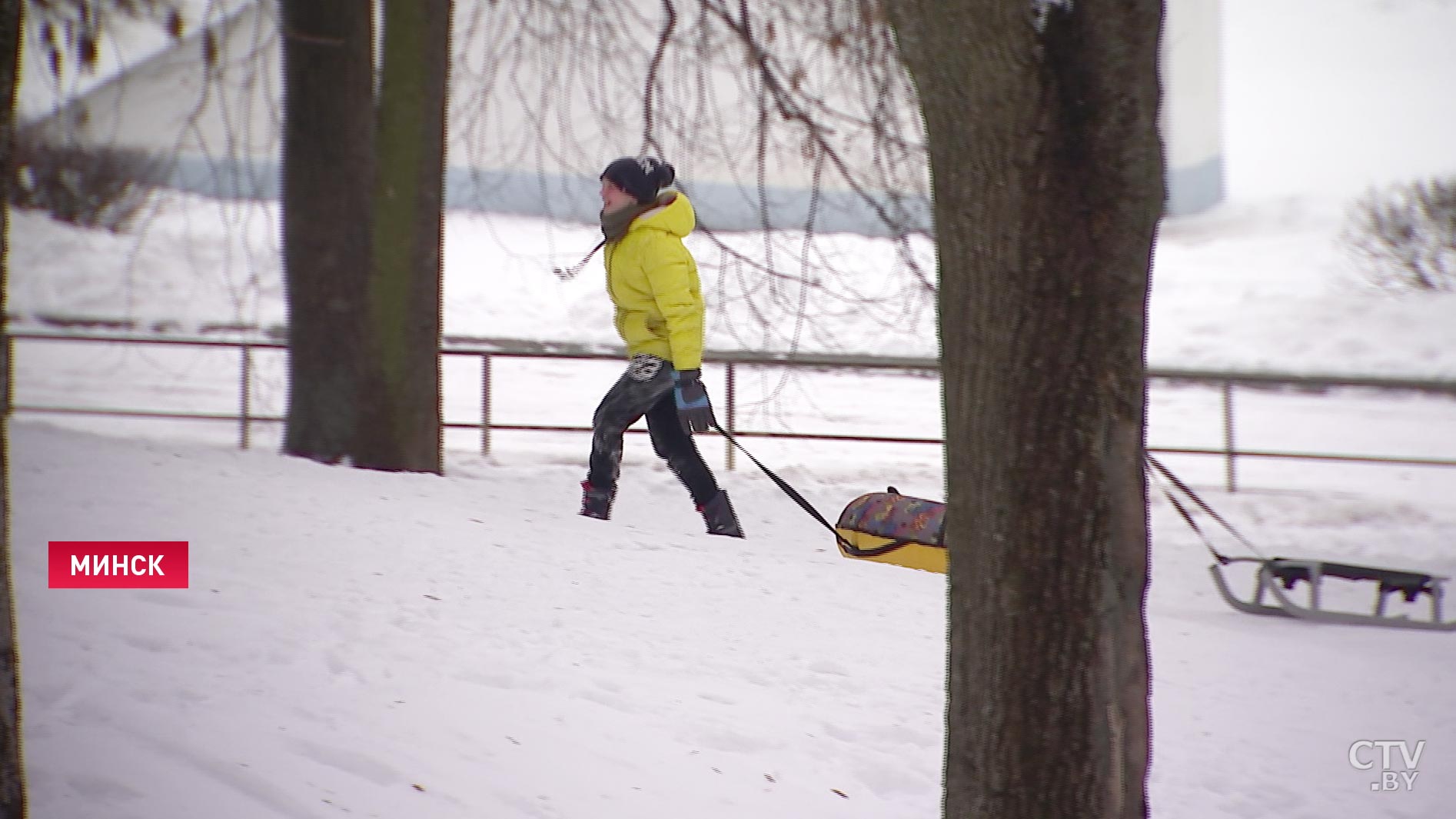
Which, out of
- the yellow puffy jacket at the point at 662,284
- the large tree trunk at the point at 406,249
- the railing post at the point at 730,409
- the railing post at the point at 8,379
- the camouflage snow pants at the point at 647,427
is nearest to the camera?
the railing post at the point at 8,379

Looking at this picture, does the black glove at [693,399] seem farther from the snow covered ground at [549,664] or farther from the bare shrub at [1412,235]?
the bare shrub at [1412,235]

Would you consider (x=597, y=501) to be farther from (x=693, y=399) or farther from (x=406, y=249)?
(x=406, y=249)

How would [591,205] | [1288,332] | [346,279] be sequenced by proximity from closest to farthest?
[346,279]
[1288,332]
[591,205]

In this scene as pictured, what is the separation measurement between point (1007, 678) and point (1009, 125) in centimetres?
95

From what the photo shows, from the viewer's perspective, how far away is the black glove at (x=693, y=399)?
5.21 m

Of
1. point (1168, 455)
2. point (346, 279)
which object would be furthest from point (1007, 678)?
point (1168, 455)

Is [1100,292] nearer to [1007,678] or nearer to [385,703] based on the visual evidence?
[1007,678]

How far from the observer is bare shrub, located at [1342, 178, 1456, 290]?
18984 mm

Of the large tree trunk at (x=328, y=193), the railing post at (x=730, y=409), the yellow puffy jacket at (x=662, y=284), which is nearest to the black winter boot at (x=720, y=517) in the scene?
the yellow puffy jacket at (x=662, y=284)

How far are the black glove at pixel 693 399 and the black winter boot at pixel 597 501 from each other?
671mm

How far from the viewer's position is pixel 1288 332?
19.5m

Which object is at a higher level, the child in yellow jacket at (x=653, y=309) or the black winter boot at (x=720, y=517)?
the child in yellow jacket at (x=653, y=309)

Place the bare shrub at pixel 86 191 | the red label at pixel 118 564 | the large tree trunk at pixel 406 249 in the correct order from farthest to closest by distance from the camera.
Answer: the bare shrub at pixel 86 191 < the large tree trunk at pixel 406 249 < the red label at pixel 118 564

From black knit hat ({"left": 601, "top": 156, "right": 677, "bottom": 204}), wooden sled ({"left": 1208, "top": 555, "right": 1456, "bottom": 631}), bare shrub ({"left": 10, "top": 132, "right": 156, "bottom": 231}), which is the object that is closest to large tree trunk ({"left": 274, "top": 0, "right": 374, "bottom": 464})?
black knit hat ({"left": 601, "top": 156, "right": 677, "bottom": 204})
